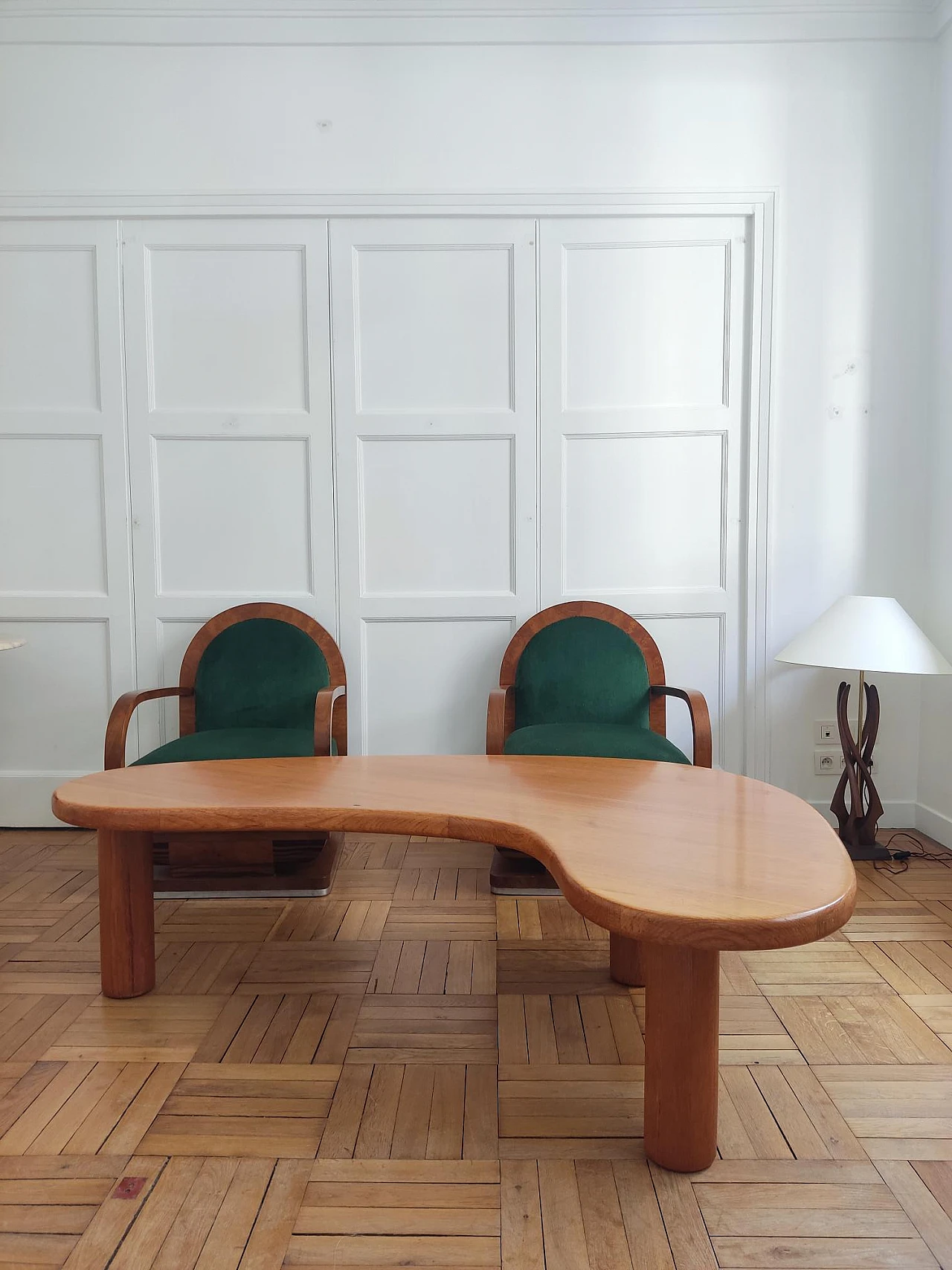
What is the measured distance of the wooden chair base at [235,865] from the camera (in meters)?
2.87

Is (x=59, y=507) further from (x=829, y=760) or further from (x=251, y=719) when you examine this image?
(x=829, y=760)

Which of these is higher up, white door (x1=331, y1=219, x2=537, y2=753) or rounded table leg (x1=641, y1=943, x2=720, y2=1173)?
white door (x1=331, y1=219, x2=537, y2=753)

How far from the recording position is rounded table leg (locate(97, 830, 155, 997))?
84.3 inches

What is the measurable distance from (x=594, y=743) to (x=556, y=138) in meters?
2.22

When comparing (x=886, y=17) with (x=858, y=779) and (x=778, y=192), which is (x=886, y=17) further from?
(x=858, y=779)

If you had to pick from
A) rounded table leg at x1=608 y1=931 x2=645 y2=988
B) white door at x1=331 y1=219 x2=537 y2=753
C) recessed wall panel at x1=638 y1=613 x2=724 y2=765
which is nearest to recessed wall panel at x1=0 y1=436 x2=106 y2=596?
white door at x1=331 y1=219 x2=537 y2=753

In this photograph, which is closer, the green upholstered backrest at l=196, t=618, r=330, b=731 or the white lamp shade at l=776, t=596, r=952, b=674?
the white lamp shade at l=776, t=596, r=952, b=674

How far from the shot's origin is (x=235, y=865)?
2.90 m

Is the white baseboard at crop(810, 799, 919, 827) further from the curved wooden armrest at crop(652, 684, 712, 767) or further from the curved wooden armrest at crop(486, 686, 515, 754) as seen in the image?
the curved wooden armrest at crop(486, 686, 515, 754)

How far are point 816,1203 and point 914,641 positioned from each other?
80.9 inches


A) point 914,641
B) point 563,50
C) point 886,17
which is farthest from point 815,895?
point 886,17

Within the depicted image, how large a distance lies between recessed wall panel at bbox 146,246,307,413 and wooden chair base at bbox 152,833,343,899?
63.2 inches

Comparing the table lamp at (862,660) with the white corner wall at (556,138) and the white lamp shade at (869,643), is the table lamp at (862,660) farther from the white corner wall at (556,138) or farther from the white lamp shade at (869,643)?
the white corner wall at (556,138)

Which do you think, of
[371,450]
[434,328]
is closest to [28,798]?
[371,450]
